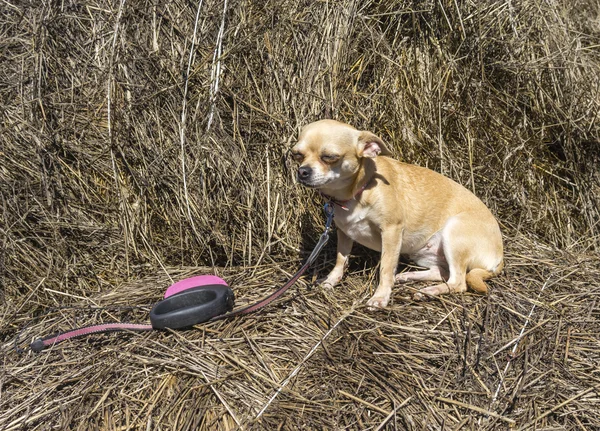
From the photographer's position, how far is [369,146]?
9.18ft

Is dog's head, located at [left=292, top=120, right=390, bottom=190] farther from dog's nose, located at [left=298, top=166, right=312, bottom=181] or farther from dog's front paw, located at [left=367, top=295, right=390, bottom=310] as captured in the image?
dog's front paw, located at [left=367, top=295, right=390, bottom=310]

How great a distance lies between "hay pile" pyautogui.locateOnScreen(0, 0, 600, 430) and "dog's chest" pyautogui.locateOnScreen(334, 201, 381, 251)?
0.93ft

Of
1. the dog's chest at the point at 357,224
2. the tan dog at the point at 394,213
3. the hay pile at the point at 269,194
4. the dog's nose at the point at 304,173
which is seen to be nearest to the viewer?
the hay pile at the point at 269,194

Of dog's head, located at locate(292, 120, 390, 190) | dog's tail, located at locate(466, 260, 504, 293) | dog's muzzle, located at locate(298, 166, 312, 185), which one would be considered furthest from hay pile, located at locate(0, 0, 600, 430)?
dog's muzzle, located at locate(298, 166, 312, 185)

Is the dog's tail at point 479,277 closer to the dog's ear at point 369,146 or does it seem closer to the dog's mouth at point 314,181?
the dog's ear at point 369,146

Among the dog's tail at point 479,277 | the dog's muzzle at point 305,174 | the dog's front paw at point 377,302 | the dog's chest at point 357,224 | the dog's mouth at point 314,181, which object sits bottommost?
the dog's front paw at point 377,302

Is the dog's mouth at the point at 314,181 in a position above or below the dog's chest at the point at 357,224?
above

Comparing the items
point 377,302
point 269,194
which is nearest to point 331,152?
point 269,194

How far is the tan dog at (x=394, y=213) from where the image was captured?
2.70 meters

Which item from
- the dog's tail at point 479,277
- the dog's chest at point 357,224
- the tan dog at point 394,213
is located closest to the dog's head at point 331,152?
the tan dog at point 394,213

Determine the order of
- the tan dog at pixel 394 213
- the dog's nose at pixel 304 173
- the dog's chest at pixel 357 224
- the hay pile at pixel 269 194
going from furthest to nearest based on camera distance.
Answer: the dog's chest at pixel 357 224
the tan dog at pixel 394 213
the dog's nose at pixel 304 173
the hay pile at pixel 269 194

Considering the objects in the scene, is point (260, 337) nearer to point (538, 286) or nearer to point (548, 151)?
point (538, 286)

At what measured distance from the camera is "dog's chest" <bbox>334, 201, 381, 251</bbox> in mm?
2906

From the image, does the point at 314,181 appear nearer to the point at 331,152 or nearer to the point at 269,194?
the point at 331,152
